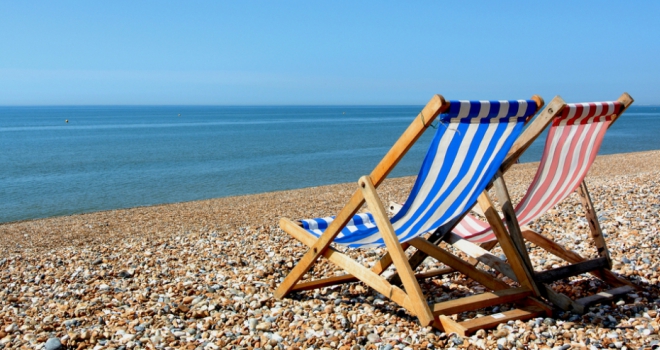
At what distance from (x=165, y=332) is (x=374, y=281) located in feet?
4.56

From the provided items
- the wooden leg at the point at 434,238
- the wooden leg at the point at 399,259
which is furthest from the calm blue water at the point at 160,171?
the wooden leg at the point at 399,259

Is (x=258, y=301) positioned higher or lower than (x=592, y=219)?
lower

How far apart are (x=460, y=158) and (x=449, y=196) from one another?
0.27m

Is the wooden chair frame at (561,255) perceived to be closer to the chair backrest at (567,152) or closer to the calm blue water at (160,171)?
the chair backrest at (567,152)

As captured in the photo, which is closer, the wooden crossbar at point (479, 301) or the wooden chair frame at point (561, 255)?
the wooden crossbar at point (479, 301)

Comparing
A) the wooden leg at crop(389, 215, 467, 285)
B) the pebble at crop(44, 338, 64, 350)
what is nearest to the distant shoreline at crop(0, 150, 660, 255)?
the wooden leg at crop(389, 215, 467, 285)

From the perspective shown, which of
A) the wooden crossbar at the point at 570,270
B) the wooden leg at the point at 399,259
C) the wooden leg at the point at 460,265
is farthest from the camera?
the wooden leg at the point at 460,265

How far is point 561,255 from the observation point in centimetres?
405

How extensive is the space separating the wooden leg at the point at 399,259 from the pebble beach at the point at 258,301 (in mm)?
188

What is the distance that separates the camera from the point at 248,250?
571 cm

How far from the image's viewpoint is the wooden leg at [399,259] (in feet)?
9.94

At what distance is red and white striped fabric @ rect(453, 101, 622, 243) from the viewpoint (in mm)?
3246

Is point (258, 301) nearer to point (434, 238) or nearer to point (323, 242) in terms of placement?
point (323, 242)

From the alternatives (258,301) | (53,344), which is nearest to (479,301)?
(258,301)
